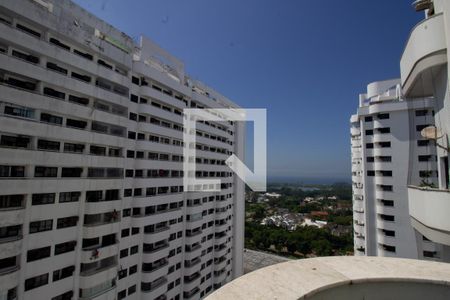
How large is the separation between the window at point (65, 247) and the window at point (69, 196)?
236cm

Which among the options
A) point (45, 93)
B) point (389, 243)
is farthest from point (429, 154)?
point (45, 93)

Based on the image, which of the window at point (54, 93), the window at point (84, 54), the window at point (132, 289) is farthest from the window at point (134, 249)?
the window at point (84, 54)

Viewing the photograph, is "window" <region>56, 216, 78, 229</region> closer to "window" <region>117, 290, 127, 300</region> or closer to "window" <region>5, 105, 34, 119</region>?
"window" <region>5, 105, 34, 119</region>

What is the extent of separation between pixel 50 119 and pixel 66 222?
5.67m

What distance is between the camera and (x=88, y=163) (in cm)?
1481

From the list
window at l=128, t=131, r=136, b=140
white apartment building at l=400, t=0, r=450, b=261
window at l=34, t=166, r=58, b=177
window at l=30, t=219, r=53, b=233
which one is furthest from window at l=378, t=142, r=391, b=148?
window at l=30, t=219, r=53, b=233

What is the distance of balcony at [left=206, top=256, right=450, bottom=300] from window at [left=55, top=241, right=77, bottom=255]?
45.9 feet

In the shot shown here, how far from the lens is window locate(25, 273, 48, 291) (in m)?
12.2

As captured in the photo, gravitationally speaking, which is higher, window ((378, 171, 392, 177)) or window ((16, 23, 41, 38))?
window ((16, 23, 41, 38))

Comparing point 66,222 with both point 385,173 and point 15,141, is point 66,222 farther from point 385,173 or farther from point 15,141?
point 385,173

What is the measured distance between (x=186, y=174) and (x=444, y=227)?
21.4m

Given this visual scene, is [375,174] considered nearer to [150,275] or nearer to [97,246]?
[150,275]

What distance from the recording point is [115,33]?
17422 mm

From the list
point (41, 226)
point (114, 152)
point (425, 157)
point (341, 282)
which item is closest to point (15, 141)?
point (41, 226)
